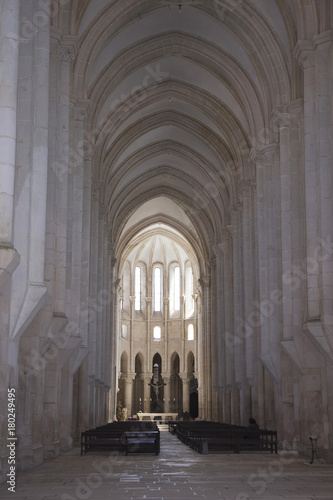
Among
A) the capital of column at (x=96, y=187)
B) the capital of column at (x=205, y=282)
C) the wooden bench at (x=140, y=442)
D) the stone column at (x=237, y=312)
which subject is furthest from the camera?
the capital of column at (x=205, y=282)

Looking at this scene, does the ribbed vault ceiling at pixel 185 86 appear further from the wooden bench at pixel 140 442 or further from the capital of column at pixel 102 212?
the wooden bench at pixel 140 442

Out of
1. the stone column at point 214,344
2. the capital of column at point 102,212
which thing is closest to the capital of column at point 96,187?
the capital of column at point 102,212

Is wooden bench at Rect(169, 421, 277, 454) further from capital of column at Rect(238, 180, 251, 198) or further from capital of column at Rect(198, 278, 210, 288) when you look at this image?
capital of column at Rect(198, 278, 210, 288)

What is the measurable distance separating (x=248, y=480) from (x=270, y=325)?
11.5m

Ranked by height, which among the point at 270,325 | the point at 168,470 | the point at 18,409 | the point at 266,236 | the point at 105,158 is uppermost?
the point at 105,158

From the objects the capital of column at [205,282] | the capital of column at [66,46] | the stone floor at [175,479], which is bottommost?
the stone floor at [175,479]

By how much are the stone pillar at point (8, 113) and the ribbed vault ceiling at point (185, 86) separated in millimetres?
8084

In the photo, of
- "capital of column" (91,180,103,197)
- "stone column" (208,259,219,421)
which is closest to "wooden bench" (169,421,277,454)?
"capital of column" (91,180,103,197)

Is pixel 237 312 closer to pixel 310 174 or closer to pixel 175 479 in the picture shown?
pixel 310 174

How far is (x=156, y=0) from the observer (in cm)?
2667

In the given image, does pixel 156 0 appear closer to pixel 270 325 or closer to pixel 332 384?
pixel 270 325

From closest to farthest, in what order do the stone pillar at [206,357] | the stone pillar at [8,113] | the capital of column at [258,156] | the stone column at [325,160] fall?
the stone pillar at [8,113]
the stone column at [325,160]
the capital of column at [258,156]
the stone pillar at [206,357]

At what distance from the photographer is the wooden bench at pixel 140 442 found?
67.3 ft

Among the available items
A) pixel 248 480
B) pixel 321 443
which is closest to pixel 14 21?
pixel 248 480
